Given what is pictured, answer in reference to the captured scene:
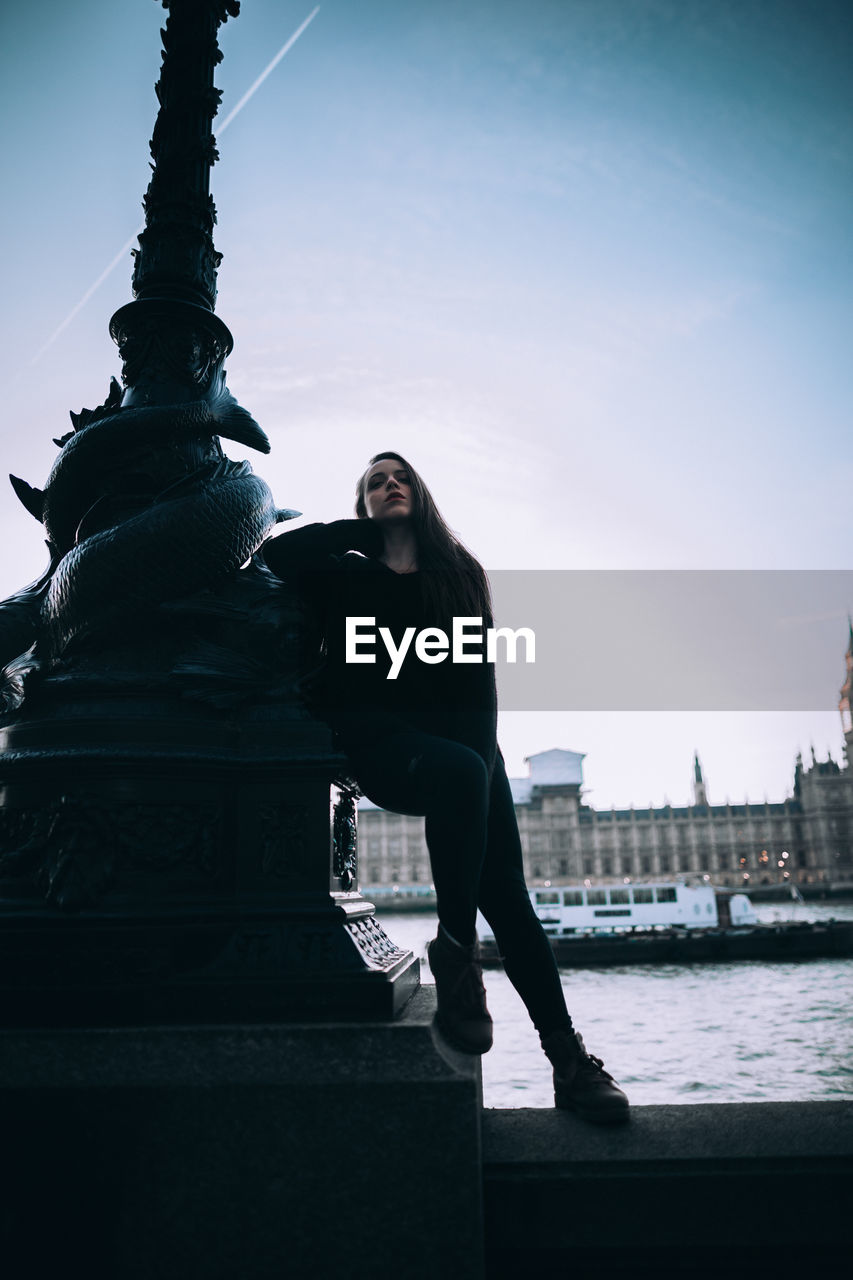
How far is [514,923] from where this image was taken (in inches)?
77.7

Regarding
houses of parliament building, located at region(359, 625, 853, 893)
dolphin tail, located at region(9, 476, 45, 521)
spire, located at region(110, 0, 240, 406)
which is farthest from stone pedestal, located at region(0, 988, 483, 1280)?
houses of parliament building, located at region(359, 625, 853, 893)

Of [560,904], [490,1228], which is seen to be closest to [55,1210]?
[490,1228]

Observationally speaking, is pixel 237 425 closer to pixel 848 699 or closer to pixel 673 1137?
pixel 673 1137

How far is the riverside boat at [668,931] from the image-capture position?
26.3 m

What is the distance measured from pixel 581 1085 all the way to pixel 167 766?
45.4 inches

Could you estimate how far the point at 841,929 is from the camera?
91.7 ft

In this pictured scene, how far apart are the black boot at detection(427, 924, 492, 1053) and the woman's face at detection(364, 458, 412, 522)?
102cm

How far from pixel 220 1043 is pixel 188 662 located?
2.89 feet

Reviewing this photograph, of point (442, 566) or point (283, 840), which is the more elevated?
point (442, 566)

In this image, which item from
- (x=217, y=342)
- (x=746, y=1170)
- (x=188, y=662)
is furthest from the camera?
(x=217, y=342)

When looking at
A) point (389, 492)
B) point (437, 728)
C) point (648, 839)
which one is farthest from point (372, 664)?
point (648, 839)

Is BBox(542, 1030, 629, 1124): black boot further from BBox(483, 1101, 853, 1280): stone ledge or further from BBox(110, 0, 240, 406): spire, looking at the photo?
BBox(110, 0, 240, 406): spire

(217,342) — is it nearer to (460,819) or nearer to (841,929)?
(460,819)

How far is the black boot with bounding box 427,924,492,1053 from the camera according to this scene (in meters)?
1.67
